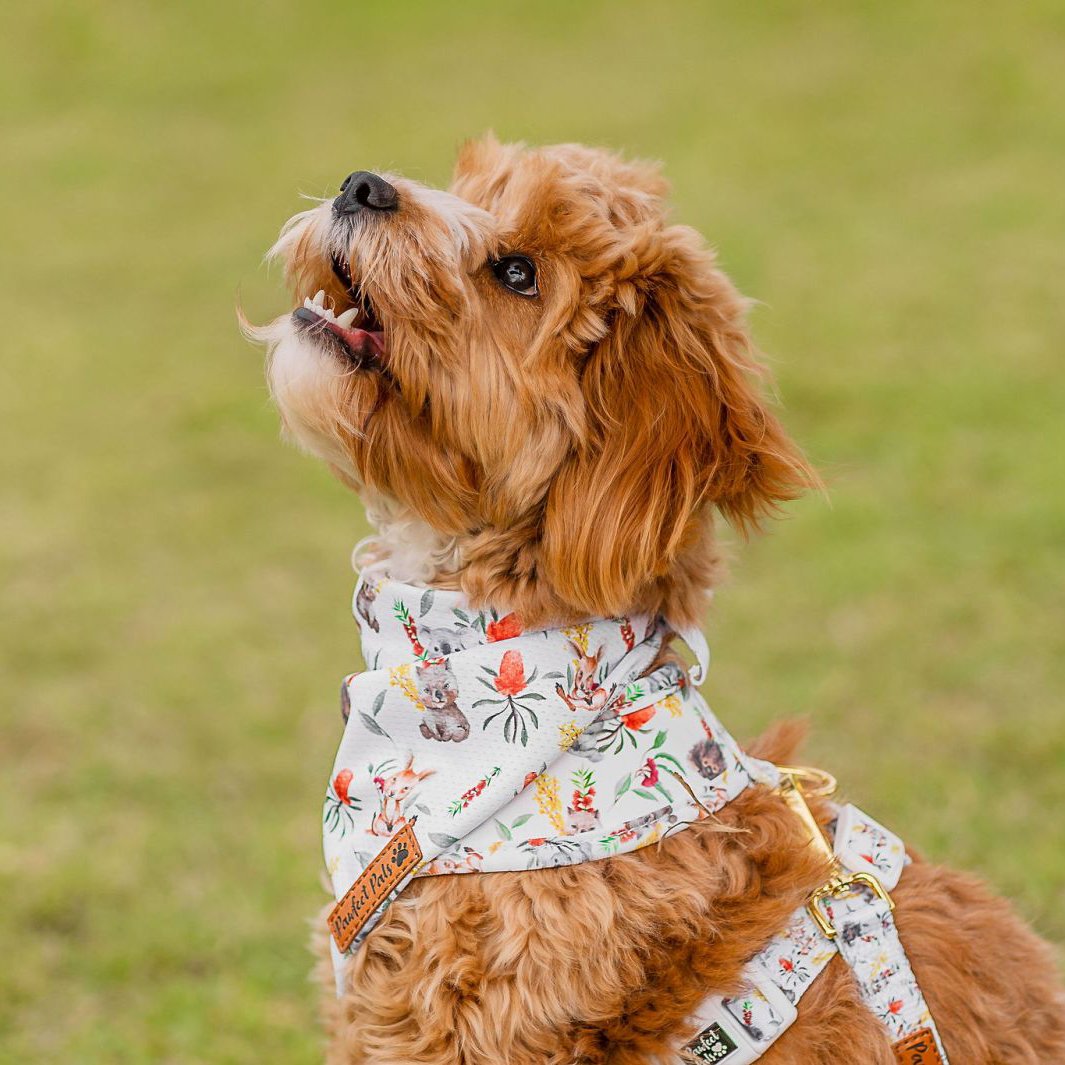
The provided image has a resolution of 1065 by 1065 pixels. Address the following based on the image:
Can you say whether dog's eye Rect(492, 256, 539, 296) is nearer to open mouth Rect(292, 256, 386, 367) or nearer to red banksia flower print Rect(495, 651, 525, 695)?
open mouth Rect(292, 256, 386, 367)

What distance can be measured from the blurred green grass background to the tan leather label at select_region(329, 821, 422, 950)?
1.34 metres

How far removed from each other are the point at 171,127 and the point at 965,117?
861 cm

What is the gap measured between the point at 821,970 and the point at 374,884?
76 cm

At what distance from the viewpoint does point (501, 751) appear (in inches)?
87.7

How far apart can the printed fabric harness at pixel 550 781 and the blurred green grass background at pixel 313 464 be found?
4.11 feet

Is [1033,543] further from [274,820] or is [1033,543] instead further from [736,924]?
[736,924]

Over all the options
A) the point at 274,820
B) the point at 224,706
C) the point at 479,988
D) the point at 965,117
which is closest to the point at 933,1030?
the point at 479,988

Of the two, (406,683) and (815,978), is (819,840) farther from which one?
(406,683)

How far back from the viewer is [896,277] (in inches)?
413

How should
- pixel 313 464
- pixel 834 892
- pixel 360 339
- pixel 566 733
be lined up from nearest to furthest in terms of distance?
pixel 566 733 → pixel 834 892 → pixel 360 339 → pixel 313 464

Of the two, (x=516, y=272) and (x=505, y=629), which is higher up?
(x=516, y=272)

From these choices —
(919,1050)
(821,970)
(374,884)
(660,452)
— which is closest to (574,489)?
(660,452)

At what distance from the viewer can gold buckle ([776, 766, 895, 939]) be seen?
2307 mm

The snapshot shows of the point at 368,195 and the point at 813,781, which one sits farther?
the point at 813,781
